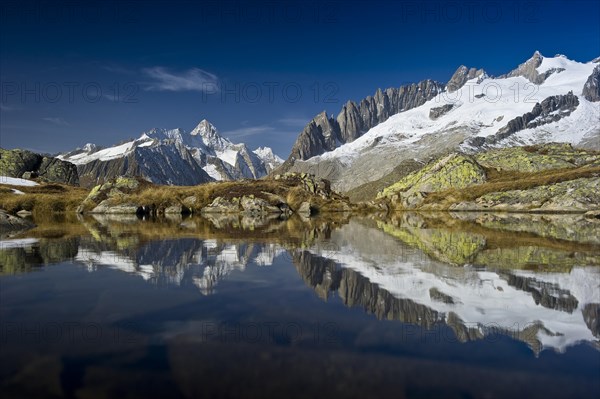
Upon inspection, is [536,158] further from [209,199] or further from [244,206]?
[209,199]

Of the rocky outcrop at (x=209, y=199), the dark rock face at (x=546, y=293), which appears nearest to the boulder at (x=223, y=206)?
the rocky outcrop at (x=209, y=199)

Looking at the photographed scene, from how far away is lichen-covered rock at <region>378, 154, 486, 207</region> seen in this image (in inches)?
4961

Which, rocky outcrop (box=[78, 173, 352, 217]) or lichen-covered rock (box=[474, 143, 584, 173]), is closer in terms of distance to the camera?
rocky outcrop (box=[78, 173, 352, 217])

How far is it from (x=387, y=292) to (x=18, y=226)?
43.0m

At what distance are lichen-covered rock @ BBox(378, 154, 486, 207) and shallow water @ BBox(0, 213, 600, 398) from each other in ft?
349

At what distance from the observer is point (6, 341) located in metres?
9.48

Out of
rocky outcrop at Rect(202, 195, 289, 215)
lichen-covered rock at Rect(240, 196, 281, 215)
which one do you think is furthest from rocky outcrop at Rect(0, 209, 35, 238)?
lichen-covered rock at Rect(240, 196, 281, 215)

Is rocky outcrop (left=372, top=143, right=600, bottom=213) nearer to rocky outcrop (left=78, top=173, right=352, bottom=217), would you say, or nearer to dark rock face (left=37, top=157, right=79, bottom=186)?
rocky outcrop (left=78, top=173, right=352, bottom=217)

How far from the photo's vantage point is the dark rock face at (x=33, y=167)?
14686 cm

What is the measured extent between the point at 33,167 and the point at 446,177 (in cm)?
15269

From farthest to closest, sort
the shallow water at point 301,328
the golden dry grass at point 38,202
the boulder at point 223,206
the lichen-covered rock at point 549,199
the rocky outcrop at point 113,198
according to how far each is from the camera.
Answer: the boulder at point 223,206 < the rocky outcrop at point 113,198 < the golden dry grass at point 38,202 < the lichen-covered rock at point 549,199 < the shallow water at point 301,328

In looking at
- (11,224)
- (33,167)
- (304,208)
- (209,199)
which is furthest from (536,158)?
(33,167)

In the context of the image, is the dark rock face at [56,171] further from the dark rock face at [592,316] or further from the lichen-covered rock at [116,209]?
the dark rock face at [592,316]

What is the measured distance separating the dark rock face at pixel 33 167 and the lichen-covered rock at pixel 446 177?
130 m
